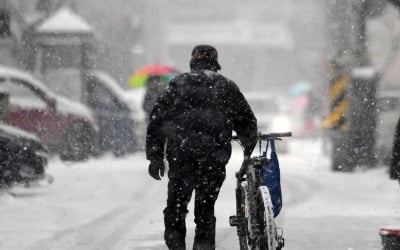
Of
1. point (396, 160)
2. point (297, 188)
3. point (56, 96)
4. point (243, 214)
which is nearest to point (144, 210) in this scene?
point (396, 160)

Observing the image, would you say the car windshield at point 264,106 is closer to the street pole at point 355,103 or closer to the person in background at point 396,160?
the street pole at point 355,103

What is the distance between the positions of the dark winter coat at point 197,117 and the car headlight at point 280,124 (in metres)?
20.3

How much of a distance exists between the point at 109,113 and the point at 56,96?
3.07 m

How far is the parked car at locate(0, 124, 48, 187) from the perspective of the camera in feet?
44.2

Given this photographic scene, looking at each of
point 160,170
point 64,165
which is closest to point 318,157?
point 64,165

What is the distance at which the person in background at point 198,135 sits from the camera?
736cm

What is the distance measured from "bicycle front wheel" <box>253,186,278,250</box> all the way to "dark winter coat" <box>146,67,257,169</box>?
23.3 inches

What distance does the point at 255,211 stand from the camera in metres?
7.02

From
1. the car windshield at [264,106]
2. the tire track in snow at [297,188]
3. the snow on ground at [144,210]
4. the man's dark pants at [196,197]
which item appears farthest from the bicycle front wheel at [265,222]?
the car windshield at [264,106]

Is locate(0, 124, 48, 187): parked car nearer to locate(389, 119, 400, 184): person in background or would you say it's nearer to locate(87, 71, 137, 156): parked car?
locate(389, 119, 400, 184): person in background

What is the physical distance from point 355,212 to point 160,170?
534 cm

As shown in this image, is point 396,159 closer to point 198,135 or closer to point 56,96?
point 198,135

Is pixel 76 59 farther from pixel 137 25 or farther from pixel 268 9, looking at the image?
pixel 268 9

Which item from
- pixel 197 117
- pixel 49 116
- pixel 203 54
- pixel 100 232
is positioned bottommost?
pixel 100 232
